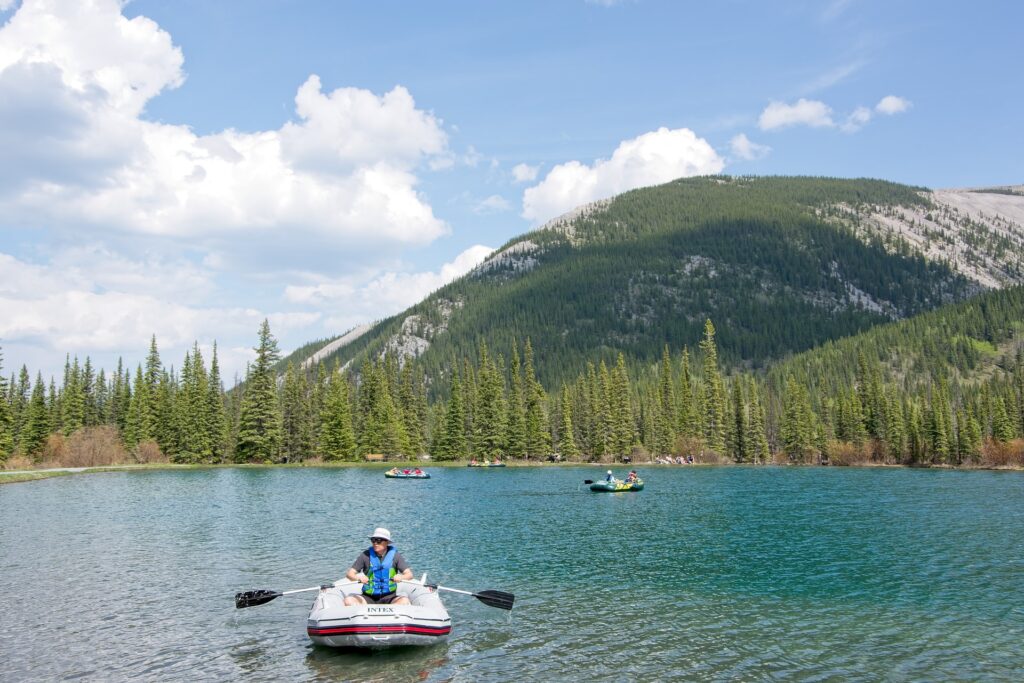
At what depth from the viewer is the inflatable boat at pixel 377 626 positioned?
73.6 ft

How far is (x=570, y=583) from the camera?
33875 millimetres

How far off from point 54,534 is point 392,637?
118 ft

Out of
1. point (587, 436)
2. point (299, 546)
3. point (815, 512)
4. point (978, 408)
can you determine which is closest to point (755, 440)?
point (587, 436)

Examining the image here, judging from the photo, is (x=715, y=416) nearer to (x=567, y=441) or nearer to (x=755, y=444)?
(x=755, y=444)

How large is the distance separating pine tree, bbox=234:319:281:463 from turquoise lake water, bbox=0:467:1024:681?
70.5 m

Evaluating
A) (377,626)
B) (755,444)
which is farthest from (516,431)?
(377,626)

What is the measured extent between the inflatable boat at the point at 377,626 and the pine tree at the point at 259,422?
418 feet

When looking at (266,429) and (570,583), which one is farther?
(266,429)

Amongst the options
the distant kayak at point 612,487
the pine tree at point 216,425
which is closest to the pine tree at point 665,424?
the distant kayak at point 612,487

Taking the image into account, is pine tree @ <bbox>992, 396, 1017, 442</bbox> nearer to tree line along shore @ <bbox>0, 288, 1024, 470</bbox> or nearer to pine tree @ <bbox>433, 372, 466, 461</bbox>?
tree line along shore @ <bbox>0, 288, 1024, 470</bbox>

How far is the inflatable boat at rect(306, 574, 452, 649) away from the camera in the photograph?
73.6ft

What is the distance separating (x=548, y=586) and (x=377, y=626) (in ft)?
41.0

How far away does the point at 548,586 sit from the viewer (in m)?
33.1

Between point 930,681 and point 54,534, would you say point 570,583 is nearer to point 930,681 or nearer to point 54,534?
point 930,681
